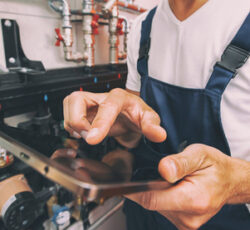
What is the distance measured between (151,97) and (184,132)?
164 mm

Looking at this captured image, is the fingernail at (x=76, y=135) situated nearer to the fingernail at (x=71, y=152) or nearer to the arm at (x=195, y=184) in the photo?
the fingernail at (x=71, y=152)

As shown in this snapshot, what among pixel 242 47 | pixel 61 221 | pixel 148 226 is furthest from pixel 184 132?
pixel 61 221

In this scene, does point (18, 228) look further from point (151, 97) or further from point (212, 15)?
point (212, 15)

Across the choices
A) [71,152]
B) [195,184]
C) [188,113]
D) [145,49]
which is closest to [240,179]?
[195,184]

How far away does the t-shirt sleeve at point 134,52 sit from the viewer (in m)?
0.78

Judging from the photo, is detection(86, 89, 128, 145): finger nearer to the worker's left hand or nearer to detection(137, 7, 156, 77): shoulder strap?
the worker's left hand

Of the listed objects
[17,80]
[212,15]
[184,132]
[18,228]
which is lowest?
[18,228]

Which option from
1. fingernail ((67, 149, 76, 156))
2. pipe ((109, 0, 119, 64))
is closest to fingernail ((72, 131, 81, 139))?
fingernail ((67, 149, 76, 156))

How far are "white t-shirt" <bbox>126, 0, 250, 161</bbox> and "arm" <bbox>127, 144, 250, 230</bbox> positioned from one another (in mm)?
199

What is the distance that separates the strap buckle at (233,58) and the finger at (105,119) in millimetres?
278

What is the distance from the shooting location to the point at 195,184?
0.35m

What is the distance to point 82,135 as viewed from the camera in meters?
0.48

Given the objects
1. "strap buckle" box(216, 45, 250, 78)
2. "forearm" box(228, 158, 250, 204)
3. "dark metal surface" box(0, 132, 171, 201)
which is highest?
"strap buckle" box(216, 45, 250, 78)

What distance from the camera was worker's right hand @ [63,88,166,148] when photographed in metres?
0.39
